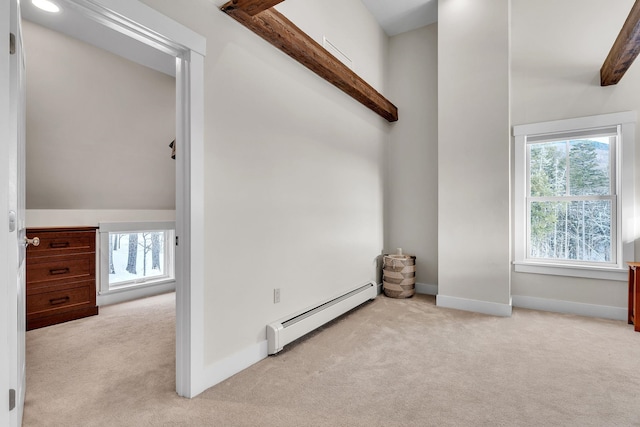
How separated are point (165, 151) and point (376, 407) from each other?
4062mm

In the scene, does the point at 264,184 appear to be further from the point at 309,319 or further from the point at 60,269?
the point at 60,269

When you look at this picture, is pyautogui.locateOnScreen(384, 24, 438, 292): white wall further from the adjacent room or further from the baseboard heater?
the baseboard heater

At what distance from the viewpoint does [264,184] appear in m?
2.34

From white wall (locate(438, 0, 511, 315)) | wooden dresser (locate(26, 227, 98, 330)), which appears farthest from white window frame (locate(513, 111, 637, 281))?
wooden dresser (locate(26, 227, 98, 330))

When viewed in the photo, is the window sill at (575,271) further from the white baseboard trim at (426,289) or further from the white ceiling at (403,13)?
the white ceiling at (403,13)

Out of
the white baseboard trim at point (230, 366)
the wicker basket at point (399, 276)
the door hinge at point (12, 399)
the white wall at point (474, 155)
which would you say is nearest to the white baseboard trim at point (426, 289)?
the wicker basket at point (399, 276)

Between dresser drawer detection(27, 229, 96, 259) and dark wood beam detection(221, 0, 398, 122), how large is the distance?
2.64m

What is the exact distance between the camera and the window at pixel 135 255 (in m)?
3.69

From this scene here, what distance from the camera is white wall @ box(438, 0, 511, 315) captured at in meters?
3.36

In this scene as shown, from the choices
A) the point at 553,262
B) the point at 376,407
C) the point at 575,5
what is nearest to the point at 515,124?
the point at 575,5

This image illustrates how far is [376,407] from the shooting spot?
67.7 inches

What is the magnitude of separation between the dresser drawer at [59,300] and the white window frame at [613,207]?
184 inches

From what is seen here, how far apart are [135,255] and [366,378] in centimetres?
343

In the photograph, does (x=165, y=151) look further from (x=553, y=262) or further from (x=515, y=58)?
(x=553, y=262)
